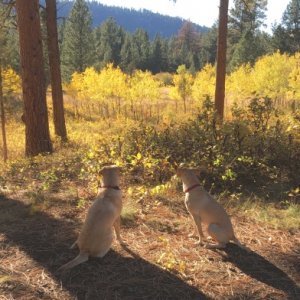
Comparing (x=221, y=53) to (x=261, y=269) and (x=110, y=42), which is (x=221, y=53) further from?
(x=110, y=42)

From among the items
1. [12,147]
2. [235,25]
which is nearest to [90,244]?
[12,147]

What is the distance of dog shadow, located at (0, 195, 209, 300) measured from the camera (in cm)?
316

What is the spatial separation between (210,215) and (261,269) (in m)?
0.72

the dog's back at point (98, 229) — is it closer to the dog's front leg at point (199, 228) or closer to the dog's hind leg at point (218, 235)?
the dog's front leg at point (199, 228)

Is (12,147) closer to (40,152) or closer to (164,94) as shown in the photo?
(40,152)

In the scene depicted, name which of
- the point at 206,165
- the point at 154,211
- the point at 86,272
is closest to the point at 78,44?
the point at 206,165

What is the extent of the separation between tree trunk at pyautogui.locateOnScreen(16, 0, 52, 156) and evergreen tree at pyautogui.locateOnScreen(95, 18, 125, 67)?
66492 millimetres

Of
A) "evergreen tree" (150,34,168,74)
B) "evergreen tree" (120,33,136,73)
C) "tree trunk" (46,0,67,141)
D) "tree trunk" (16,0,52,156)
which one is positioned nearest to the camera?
"tree trunk" (16,0,52,156)

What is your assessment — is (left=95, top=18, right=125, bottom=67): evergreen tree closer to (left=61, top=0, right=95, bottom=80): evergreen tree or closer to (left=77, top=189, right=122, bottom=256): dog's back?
(left=61, top=0, right=95, bottom=80): evergreen tree

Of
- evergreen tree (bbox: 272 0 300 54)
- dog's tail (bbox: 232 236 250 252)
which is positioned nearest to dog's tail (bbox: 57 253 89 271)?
dog's tail (bbox: 232 236 250 252)

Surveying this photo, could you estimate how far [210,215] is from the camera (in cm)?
405

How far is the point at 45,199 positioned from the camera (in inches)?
211

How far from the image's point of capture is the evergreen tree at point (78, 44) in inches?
1897

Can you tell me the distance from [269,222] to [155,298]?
2.14 meters
